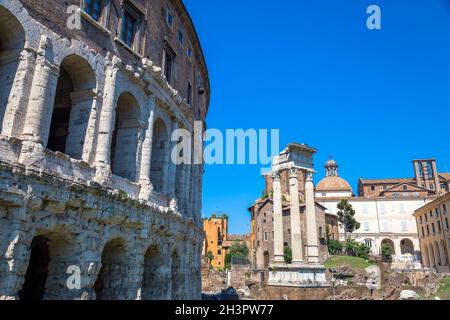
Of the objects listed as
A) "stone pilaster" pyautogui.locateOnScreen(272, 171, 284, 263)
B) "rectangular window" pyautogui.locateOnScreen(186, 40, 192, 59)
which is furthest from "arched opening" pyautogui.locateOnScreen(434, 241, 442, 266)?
"rectangular window" pyautogui.locateOnScreen(186, 40, 192, 59)

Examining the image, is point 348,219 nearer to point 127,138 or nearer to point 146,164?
point 146,164

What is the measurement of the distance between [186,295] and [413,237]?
54453 millimetres

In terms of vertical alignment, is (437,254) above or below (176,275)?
above

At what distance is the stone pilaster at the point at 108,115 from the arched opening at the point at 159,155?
11.7 feet

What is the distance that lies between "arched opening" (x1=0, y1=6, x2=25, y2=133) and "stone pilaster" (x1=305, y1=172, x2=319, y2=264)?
65.7ft

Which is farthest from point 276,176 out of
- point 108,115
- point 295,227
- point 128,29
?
point 108,115

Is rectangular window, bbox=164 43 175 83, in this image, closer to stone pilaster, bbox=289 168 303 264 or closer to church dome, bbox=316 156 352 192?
stone pilaster, bbox=289 168 303 264

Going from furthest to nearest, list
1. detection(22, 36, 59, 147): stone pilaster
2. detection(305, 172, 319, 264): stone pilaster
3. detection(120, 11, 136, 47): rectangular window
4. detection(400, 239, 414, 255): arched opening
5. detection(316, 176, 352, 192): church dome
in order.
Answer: detection(316, 176, 352, 192): church dome
detection(400, 239, 414, 255): arched opening
detection(305, 172, 319, 264): stone pilaster
detection(120, 11, 136, 47): rectangular window
detection(22, 36, 59, 147): stone pilaster

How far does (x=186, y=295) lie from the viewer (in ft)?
49.5

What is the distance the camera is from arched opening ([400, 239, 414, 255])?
59.1 meters

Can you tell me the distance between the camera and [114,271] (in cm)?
1099

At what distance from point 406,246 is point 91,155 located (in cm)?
6143
